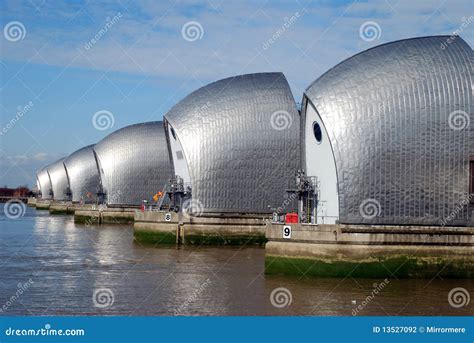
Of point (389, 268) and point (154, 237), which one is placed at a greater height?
point (154, 237)

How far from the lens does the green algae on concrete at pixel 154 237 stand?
55928 millimetres

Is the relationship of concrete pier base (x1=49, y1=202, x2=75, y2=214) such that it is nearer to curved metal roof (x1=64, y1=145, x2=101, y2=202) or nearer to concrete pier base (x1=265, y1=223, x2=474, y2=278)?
curved metal roof (x1=64, y1=145, x2=101, y2=202)

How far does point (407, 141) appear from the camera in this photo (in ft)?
123

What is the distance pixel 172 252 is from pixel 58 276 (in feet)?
46.6

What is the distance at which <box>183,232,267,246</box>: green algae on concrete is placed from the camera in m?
54.6

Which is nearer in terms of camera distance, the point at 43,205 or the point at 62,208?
the point at 62,208

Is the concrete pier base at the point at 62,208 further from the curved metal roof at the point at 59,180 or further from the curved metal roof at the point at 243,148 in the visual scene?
the curved metal roof at the point at 243,148

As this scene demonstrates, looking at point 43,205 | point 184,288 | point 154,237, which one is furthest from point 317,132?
point 43,205

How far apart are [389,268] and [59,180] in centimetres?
11360

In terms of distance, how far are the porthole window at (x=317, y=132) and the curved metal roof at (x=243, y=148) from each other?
16.4m

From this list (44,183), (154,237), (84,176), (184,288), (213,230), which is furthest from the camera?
(44,183)

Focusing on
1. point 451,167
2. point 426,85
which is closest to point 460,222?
point 451,167

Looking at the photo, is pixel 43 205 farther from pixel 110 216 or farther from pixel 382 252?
pixel 382 252

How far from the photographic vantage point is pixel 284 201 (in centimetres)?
5722
